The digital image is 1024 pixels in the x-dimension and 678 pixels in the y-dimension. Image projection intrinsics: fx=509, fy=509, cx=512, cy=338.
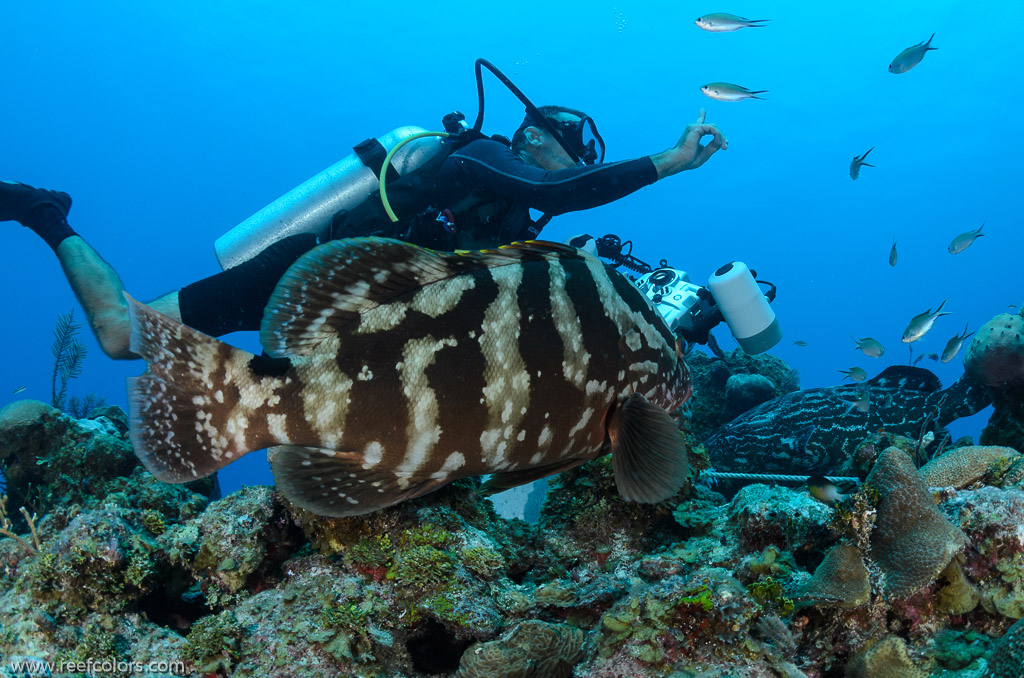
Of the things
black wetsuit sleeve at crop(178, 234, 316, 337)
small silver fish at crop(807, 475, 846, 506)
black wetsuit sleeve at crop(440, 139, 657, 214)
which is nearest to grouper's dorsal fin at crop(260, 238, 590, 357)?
small silver fish at crop(807, 475, 846, 506)

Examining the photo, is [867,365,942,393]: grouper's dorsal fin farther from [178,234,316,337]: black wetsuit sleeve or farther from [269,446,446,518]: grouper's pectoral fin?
[178,234,316,337]: black wetsuit sleeve

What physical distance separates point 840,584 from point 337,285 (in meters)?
2.49

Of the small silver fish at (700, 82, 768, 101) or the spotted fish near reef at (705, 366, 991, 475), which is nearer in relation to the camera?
the spotted fish near reef at (705, 366, 991, 475)

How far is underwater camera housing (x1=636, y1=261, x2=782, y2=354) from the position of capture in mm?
6035

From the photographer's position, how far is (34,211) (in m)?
5.73

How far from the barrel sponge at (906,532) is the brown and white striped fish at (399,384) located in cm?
97

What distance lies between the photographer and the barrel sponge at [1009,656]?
164 cm

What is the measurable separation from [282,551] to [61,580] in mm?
987

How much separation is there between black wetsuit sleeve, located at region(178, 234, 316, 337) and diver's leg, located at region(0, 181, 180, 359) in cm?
22

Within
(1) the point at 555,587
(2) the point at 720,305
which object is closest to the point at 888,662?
(1) the point at 555,587

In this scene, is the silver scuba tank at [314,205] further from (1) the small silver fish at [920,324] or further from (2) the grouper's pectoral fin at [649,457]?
(1) the small silver fish at [920,324]

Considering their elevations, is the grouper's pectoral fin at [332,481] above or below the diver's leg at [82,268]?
below

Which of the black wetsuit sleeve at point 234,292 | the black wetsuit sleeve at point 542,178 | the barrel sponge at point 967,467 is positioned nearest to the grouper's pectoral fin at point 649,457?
the barrel sponge at point 967,467

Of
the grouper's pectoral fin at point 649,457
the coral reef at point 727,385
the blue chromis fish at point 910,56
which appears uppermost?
the blue chromis fish at point 910,56
